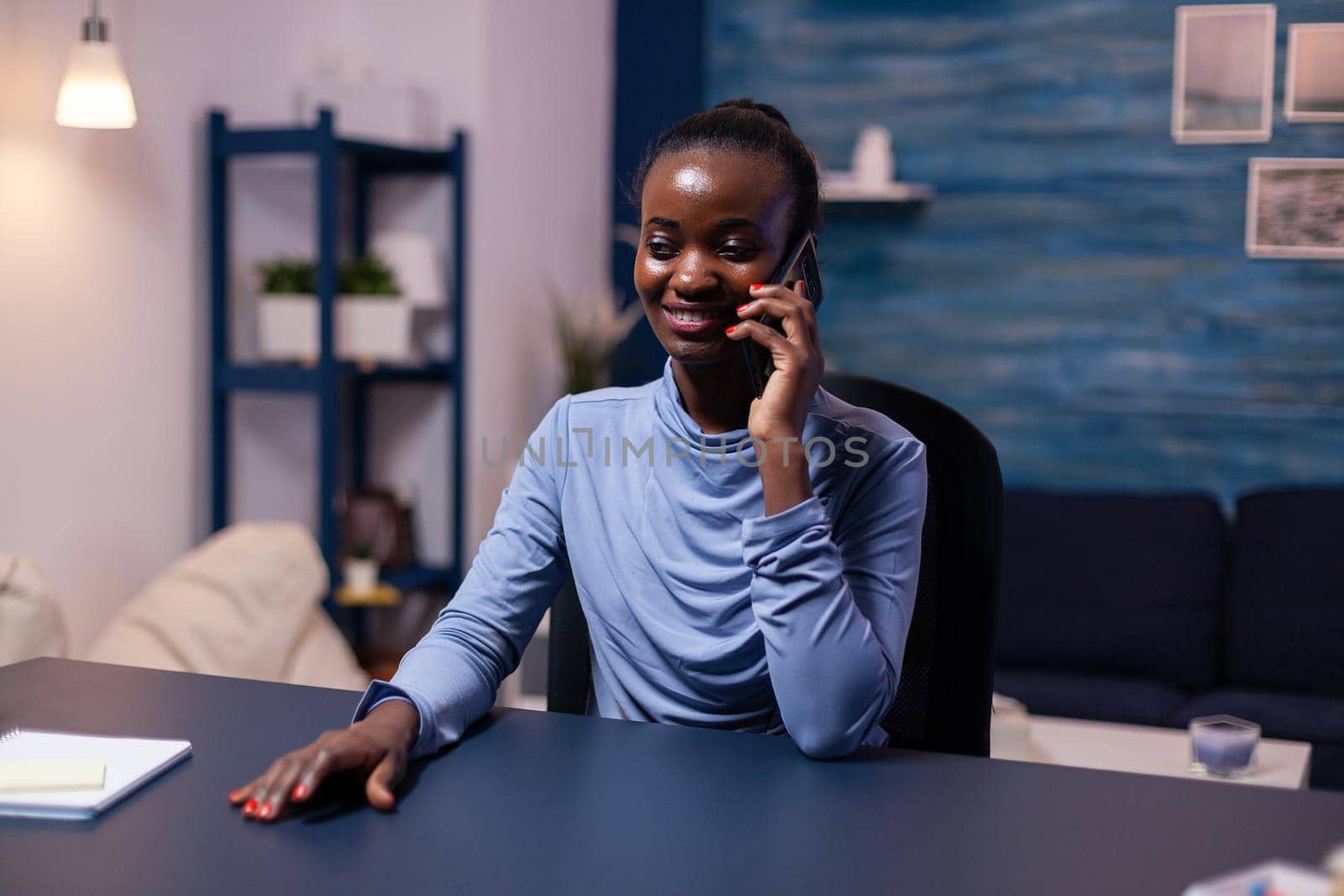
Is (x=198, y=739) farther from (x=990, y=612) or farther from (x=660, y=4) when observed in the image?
(x=660, y=4)

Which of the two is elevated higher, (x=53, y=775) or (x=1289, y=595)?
(x=53, y=775)

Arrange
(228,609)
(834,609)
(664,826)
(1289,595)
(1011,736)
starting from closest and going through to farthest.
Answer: (664,826)
(834,609)
(1011,736)
(228,609)
(1289,595)

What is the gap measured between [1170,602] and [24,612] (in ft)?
8.84

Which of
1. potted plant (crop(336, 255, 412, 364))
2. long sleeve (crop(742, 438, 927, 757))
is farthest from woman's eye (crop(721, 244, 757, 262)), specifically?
potted plant (crop(336, 255, 412, 364))

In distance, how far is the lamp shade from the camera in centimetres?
254

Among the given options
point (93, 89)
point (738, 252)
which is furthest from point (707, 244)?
point (93, 89)

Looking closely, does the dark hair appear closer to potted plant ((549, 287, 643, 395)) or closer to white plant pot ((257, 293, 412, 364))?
white plant pot ((257, 293, 412, 364))

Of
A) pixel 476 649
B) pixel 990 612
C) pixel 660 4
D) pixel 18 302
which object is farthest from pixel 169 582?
pixel 660 4

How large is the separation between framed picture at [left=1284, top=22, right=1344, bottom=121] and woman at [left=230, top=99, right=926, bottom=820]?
9.23 ft

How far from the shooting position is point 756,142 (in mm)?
1358

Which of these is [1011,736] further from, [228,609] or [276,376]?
[276,376]

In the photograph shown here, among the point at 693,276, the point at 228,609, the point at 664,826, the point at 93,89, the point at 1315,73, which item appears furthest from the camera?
the point at 1315,73

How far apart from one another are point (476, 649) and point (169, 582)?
1.75 meters

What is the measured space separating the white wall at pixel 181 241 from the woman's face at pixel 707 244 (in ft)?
6.06
